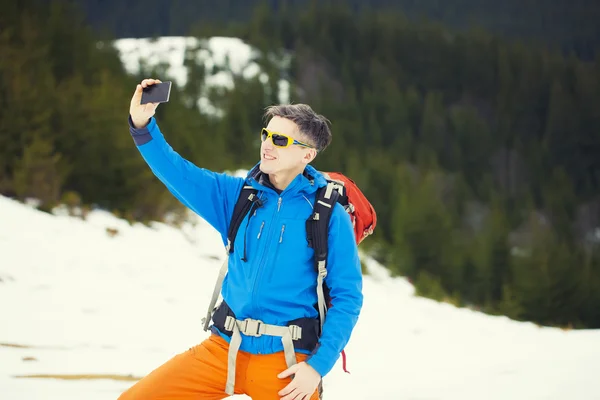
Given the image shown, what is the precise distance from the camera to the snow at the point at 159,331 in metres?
5.27

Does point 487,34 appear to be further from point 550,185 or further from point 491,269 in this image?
point 491,269

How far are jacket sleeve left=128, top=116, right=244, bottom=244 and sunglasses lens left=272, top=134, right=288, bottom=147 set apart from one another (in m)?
0.22

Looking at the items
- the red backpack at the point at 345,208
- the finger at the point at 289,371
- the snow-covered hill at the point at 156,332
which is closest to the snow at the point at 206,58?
the snow-covered hill at the point at 156,332

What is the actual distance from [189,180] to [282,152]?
37cm

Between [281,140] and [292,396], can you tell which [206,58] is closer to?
[281,140]

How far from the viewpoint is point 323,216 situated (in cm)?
235

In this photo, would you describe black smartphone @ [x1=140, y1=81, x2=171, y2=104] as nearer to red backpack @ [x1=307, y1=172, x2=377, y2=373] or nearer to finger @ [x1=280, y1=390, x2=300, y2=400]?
red backpack @ [x1=307, y1=172, x2=377, y2=373]

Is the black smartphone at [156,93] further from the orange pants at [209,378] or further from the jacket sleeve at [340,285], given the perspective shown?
the orange pants at [209,378]

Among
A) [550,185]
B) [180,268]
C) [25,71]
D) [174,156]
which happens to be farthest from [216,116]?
[174,156]

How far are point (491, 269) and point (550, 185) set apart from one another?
120 ft

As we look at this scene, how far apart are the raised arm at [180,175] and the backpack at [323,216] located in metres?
0.09

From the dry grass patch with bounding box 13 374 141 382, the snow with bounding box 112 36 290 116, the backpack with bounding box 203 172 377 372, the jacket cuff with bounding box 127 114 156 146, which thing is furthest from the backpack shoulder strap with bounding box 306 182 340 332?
the snow with bounding box 112 36 290 116

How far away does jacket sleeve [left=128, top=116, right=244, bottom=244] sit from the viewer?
2.39 meters

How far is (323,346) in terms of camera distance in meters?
2.31
